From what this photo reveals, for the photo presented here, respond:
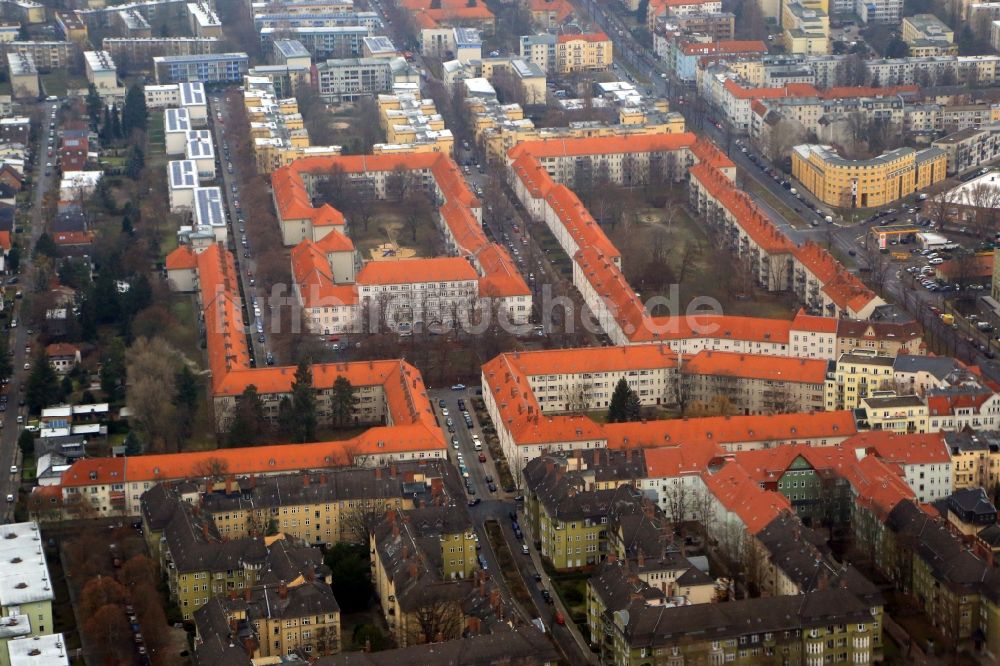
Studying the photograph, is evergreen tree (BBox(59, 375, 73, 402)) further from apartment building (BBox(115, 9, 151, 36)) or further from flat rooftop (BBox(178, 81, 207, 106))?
apartment building (BBox(115, 9, 151, 36))

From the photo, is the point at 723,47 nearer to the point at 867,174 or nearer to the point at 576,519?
the point at 867,174

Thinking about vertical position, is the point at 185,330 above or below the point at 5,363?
below

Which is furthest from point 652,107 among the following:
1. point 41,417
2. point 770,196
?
point 41,417

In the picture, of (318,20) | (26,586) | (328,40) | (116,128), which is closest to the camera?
(26,586)

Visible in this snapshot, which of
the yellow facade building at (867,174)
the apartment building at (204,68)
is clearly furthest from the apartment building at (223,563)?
the apartment building at (204,68)

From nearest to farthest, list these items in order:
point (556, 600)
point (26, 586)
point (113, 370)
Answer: point (26, 586) < point (556, 600) < point (113, 370)

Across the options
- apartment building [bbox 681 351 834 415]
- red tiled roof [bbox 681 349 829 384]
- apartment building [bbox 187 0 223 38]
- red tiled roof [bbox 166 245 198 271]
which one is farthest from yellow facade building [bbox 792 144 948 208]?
apartment building [bbox 187 0 223 38]

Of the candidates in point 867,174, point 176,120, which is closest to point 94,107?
point 176,120

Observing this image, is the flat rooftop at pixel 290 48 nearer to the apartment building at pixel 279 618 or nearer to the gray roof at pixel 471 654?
the apartment building at pixel 279 618
